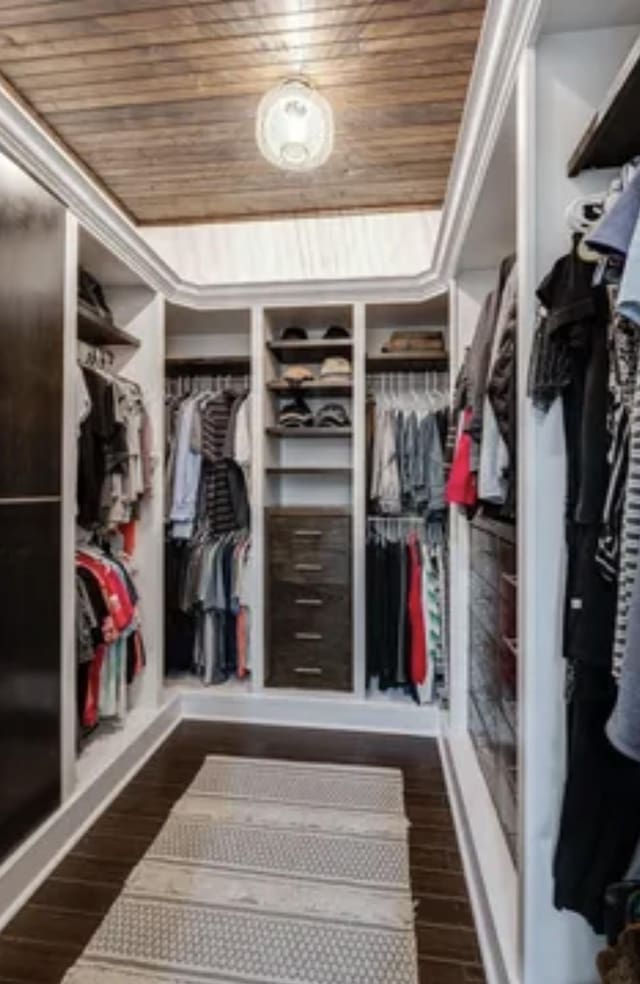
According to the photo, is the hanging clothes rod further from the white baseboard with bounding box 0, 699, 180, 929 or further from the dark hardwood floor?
→ the white baseboard with bounding box 0, 699, 180, 929

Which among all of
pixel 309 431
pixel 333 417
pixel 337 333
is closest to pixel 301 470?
pixel 309 431

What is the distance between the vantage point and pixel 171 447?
3285 mm

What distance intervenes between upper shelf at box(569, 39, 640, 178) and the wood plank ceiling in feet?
3.79

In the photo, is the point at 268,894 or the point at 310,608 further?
the point at 310,608

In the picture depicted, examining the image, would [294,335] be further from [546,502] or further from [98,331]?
[546,502]

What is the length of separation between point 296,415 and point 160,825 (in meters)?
2.04

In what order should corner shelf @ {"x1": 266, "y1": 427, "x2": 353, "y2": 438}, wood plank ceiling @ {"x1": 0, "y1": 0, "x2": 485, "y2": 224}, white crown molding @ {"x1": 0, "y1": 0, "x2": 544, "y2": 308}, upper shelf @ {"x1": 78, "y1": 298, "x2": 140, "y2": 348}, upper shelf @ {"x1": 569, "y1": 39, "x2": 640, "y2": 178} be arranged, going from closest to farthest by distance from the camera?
upper shelf @ {"x1": 569, "y1": 39, "x2": 640, "y2": 178}
white crown molding @ {"x1": 0, "y1": 0, "x2": 544, "y2": 308}
wood plank ceiling @ {"x1": 0, "y1": 0, "x2": 485, "y2": 224}
upper shelf @ {"x1": 78, "y1": 298, "x2": 140, "y2": 348}
corner shelf @ {"x1": 266, "y1": 427, "x2": 353, "y2": 438}

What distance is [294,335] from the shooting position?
3.33 metres

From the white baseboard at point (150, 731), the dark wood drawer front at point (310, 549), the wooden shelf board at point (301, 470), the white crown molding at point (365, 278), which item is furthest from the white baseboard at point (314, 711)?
the white crown molding at point (365, 278)

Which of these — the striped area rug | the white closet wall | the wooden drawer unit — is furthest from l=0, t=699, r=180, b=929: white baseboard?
the white closet wall

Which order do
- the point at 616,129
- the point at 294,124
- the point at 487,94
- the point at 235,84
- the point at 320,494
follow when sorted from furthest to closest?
the point at 320,494 → the point at 235,84 → the point at 294,124 → the point at 487,94 → the point at 616,129

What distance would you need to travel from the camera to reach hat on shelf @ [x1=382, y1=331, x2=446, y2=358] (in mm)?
3172

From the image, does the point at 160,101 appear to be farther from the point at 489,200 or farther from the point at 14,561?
the point at 14,561

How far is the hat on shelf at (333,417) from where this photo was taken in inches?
129
